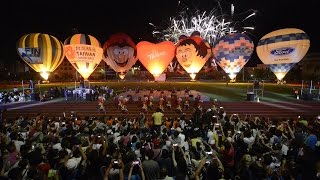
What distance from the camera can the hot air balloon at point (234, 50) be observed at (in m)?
24.4

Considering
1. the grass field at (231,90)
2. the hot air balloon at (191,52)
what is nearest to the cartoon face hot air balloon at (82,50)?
the grass field at (231,90)

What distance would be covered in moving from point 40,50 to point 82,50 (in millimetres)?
3375

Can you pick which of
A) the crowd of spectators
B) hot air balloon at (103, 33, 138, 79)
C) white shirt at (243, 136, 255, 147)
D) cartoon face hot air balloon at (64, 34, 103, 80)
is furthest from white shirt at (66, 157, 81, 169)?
cartoon face hot air balloon at (64, 34, 103, 80)

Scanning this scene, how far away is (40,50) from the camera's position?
912 inches

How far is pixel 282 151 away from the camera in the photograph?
752 cm

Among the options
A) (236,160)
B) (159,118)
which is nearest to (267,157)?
(236,160)

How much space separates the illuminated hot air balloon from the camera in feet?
78.4

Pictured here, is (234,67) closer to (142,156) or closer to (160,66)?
(160,66)

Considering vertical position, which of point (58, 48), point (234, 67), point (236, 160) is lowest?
point (236, 160)

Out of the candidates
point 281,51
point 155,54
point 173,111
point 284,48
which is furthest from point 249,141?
point 281,51

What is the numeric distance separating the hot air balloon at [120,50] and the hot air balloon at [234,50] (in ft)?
25.6

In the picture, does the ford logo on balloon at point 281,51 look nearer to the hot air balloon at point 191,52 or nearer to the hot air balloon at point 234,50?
the hot air balloon at point 234,50

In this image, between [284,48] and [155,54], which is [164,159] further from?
[284,48]

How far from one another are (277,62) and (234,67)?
3.80m
